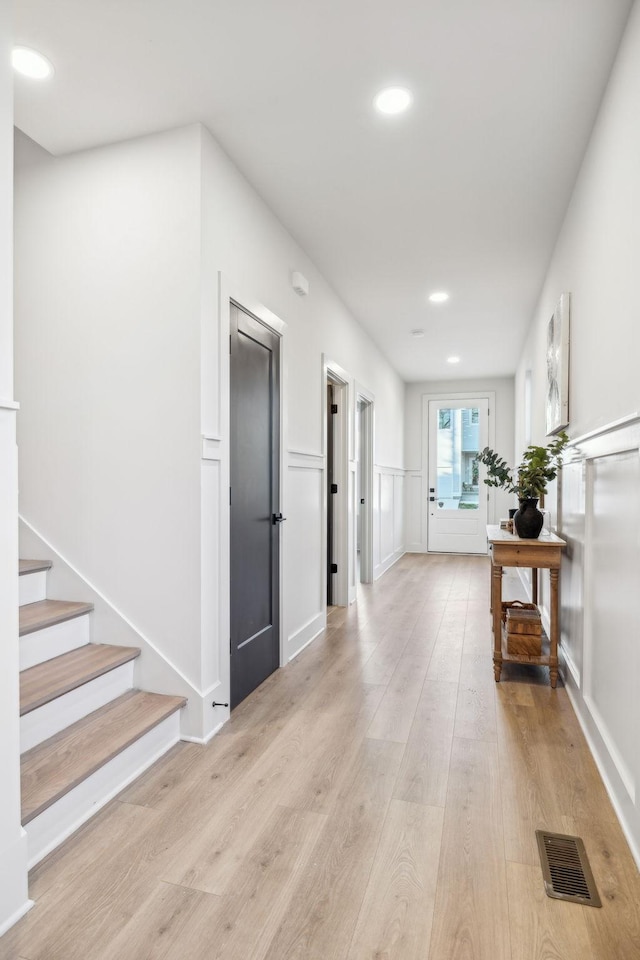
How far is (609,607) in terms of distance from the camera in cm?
203

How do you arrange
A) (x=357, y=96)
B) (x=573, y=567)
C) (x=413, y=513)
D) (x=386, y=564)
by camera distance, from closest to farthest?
(x=357, y=96), (x=573, y=567), (x=386, y=564), (x=413, y=513)

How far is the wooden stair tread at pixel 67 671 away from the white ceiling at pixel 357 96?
2.21m

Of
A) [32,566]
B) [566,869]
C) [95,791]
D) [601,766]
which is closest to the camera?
[566,869]

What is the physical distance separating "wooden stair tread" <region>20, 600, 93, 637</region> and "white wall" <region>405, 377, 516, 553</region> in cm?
638

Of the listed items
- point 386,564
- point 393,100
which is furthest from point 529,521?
point 386,564

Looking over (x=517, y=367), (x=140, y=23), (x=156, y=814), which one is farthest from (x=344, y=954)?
(x=517, y=367)

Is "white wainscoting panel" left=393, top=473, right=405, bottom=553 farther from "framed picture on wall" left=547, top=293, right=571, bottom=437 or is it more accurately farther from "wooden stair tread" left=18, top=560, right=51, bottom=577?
"wooden stair tread" left=18, top=560, right=51, bottom=577

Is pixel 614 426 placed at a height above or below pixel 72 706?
above

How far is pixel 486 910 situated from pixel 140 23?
2802 mm

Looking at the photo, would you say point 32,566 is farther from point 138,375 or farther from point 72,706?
point 138,375

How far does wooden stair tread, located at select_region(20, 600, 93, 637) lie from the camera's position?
2180mm

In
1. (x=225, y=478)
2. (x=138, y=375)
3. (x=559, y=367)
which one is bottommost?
(x=225, y=478)

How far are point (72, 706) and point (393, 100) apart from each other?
263 centimetres

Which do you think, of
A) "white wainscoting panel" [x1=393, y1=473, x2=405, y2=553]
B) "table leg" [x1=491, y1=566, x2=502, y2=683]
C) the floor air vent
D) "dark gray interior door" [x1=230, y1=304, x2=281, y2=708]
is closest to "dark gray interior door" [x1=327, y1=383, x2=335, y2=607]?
"dark gray interior door" [x1=230, y1=304, x2=281, y2=708]
